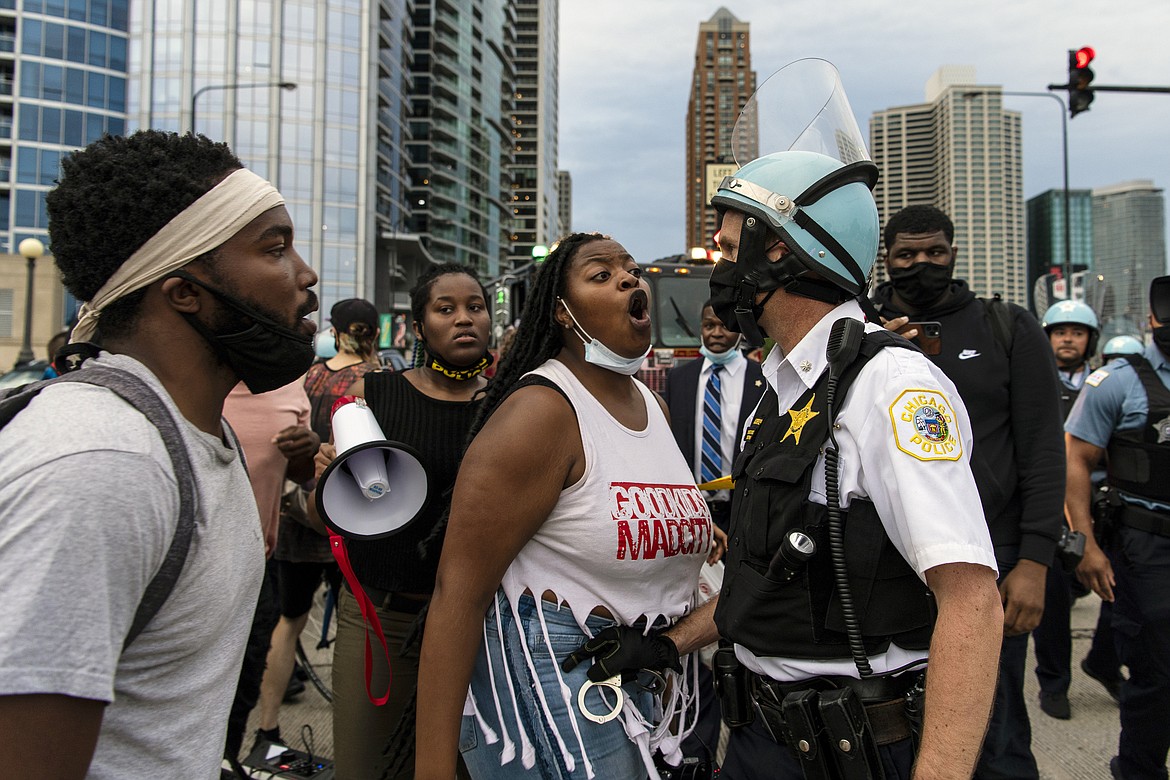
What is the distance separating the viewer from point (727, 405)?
16.8ft

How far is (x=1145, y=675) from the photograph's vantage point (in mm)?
3383

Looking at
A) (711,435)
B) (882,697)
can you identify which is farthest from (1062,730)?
(882,697)

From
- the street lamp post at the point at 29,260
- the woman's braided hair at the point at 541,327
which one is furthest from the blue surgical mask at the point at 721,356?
the street lamp post at the point at 29,260

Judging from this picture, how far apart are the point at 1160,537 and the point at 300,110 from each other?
57.2 metres

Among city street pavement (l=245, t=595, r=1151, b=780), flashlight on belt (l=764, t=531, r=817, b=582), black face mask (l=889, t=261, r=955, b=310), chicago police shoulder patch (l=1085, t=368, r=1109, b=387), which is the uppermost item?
black face mask (l=889, t=261, r=955, b=310)

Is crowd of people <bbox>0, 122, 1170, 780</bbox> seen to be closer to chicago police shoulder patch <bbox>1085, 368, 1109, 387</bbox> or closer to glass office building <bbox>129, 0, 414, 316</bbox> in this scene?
chicago police shoulder patch <bbox>1085, 368, 1109, 387</bbox>

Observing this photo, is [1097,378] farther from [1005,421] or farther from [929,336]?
[929,336]

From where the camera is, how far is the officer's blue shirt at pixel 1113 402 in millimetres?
3691

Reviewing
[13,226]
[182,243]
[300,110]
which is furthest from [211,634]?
[13,226]

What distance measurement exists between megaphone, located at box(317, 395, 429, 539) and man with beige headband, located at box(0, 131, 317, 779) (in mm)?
537

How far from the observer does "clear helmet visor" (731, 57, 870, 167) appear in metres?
2.06

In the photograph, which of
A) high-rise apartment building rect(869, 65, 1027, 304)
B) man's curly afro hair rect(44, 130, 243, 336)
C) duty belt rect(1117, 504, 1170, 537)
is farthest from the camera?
high-rise apartment building rect(869, 65, 1027, 304)

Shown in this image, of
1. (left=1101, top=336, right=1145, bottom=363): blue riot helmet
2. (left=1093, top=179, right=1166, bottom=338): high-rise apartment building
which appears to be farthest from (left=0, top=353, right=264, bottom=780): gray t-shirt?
(left=1093, top=179, right=1166, bottom=338): high-rise apartment building

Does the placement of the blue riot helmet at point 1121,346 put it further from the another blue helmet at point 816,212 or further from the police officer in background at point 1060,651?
the another blue helmet at point 816,212
